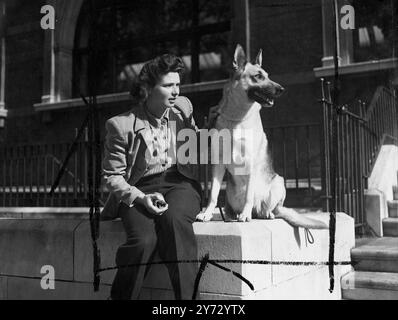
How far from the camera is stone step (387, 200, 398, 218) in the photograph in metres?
4.46

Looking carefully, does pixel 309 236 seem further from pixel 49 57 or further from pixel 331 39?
pixel 331 39

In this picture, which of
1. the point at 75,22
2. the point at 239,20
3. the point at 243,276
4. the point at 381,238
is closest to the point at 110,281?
the point at 243,276

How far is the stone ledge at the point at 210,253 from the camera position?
2262 millimetres

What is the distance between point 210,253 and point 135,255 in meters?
0.40

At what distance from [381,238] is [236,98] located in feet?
8.10

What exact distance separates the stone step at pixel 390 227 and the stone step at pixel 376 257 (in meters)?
0.57

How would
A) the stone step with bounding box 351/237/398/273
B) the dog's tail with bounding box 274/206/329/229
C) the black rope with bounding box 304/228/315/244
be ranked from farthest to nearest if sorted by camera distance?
the stone step with bounding box 351/237/398/273 → the black rope with bounding box 304/228/315/244 → the dog's tail with bounding box 274/206/329/229

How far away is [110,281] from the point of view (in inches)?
99.5

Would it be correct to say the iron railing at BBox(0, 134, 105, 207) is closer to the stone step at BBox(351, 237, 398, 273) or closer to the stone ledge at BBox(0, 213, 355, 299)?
the stone ledge at BBox(0, 213, 355, 299)

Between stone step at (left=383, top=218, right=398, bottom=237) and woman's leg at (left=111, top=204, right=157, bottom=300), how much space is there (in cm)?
288

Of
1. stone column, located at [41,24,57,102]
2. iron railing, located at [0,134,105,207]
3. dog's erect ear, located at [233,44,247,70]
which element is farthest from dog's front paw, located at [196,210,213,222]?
iron railing, located at [0,134,105,207]

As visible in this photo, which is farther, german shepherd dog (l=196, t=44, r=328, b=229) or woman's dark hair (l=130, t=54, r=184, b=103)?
german shepherd dog (l=196, t=44, r=328, b=229)

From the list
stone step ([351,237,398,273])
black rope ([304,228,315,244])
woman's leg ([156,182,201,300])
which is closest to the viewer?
woman's leg ([156,182,201,300])

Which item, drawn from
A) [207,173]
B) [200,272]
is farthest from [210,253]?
[207,173]
